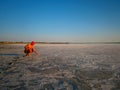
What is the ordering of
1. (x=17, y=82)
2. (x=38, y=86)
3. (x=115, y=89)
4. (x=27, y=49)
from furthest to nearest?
(x=27, y=49), (x=17, y=82), (x=38, y=86), (x=115, y=89)

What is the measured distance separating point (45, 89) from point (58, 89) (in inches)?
14.2

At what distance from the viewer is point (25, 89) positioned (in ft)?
11.5

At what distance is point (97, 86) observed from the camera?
12.3 feet

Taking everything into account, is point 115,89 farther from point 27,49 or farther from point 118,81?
point 27,49

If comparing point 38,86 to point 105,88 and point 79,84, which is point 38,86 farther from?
point 105,88

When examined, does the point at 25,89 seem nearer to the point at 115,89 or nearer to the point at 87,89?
the point at 87,89

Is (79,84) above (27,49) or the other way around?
the other way around

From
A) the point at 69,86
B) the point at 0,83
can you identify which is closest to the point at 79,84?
the point at 69,86

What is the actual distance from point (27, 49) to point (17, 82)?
6.84 metres

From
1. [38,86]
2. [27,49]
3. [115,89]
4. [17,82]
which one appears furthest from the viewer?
[27,49]

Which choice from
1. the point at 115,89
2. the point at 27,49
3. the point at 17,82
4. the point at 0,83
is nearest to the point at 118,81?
the point at 115,89

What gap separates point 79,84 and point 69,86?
367 millimetres

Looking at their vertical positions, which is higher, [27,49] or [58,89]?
[27,49]

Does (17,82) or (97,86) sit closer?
(97,86)
